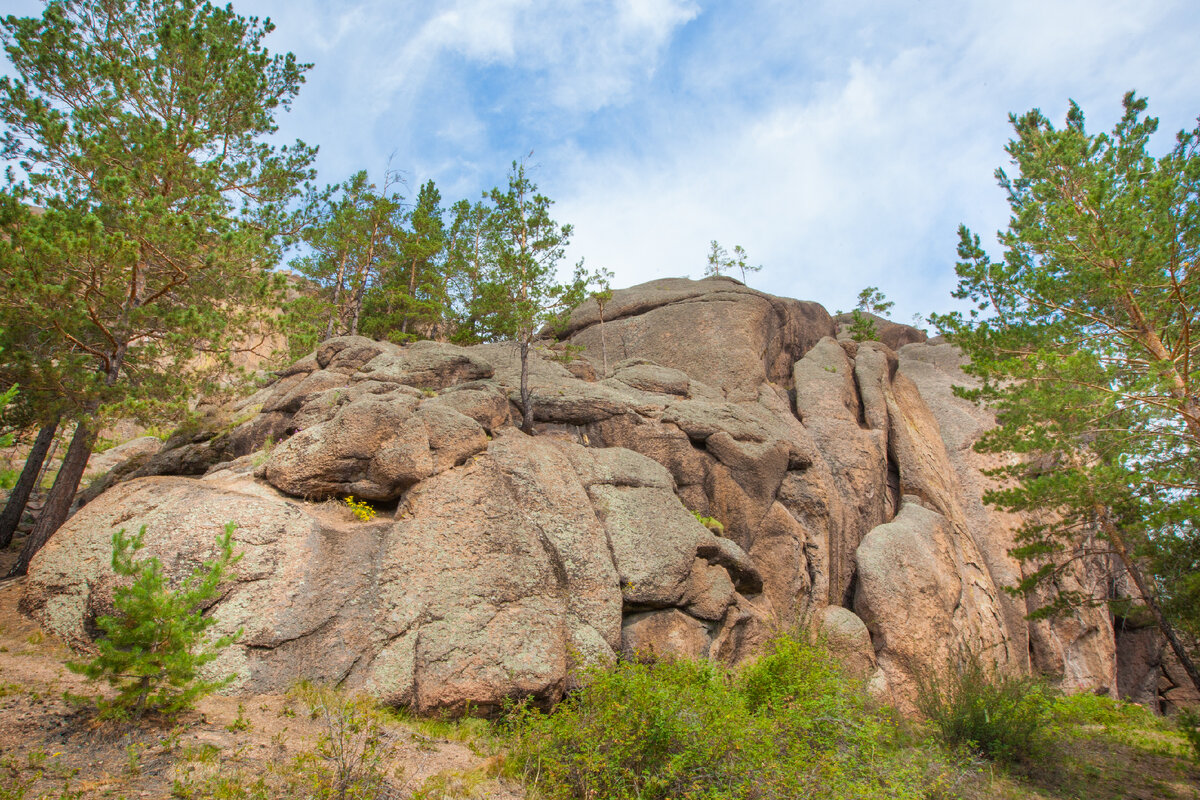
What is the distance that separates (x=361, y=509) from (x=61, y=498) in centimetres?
734

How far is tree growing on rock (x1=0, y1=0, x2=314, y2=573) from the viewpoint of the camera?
44.4 feet

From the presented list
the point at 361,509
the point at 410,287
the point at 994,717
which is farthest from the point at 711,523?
Answer: the point at 410,287

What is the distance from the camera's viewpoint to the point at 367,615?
10.8 metres

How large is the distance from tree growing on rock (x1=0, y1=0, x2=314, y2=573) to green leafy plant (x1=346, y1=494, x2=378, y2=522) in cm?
548

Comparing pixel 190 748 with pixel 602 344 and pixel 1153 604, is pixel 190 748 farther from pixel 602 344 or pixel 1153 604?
pixel 602 344

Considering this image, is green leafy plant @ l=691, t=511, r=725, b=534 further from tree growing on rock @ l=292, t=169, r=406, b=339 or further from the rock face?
tree growing on rock @ l=292, t=169, r=406, b=339

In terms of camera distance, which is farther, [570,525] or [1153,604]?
[1153,604]

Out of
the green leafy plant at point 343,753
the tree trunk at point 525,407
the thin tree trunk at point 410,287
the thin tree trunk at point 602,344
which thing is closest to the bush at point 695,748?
the green leafy plant at point 343,753

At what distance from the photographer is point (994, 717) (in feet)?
41.4

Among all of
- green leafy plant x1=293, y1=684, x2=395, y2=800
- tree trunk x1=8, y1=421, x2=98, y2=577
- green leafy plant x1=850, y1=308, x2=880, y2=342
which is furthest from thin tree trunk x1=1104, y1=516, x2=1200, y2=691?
tree trunk x1=8, y1=421, x2=98, y2=577

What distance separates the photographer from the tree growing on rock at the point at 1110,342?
14234 mm

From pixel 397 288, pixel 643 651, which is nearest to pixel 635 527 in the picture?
pixel 643 651

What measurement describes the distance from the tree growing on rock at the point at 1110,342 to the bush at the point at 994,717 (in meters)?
5.48

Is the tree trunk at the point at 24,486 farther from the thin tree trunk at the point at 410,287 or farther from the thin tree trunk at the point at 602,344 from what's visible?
the thin tree trunk at the point at 602,344
